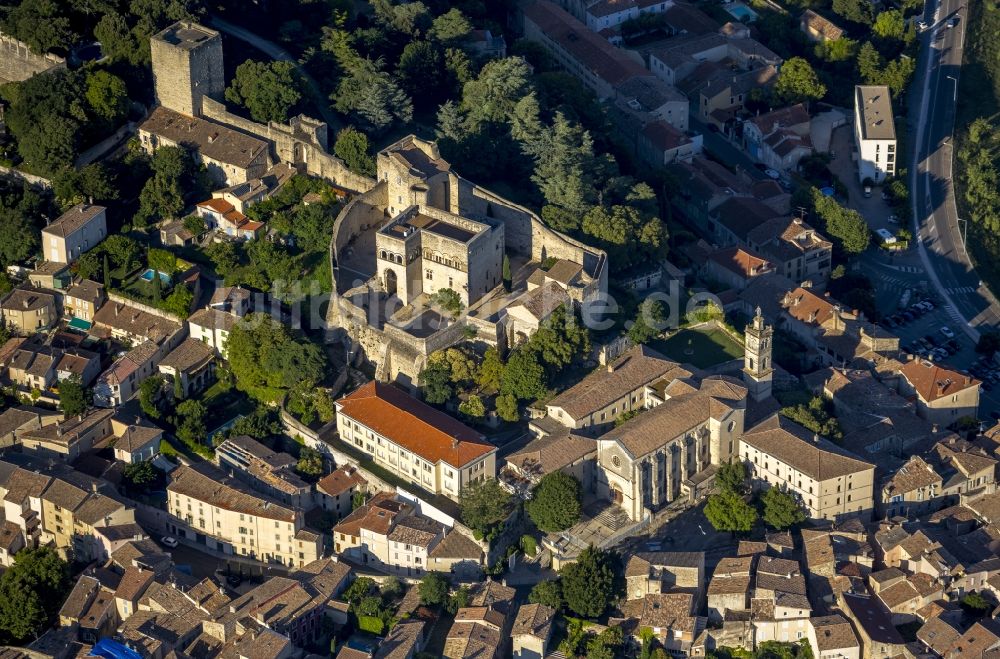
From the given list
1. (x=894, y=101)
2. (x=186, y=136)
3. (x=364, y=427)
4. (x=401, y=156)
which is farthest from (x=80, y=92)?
(x=894, y=101)

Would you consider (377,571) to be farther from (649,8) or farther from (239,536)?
(649,8)

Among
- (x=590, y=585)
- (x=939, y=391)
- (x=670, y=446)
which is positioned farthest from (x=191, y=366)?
(x=939, y=391)

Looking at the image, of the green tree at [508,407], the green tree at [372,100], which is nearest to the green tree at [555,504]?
the green tree at [508,407]

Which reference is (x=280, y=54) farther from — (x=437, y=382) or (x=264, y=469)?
(x=264, y=469)

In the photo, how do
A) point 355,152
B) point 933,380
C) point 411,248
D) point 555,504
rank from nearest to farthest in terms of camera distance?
point 555,504, point 411,248, point 933,380, point 355,152

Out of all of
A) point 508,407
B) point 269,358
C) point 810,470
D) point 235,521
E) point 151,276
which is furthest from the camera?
point 151,276

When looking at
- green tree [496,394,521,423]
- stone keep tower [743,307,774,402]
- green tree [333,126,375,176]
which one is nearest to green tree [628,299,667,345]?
stone keep tower [743,307,774,402]
